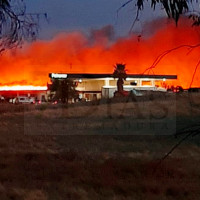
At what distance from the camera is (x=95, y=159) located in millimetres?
15891

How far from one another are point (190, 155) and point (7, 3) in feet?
36.2

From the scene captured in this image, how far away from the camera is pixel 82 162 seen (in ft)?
49.4

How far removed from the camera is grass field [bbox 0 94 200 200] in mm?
11523

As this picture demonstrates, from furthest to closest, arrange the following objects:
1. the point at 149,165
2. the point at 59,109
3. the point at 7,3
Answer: the point at 59,109 < the point at 149,165 < the point at 7,3

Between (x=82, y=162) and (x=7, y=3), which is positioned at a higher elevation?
(x=7, y=3)

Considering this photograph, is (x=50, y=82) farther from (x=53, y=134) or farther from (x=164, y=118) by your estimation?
(x=53, y=134)

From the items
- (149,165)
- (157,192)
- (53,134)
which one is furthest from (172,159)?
(53,134)

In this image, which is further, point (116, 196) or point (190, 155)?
point (190, 155)

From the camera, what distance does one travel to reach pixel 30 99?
58094mm

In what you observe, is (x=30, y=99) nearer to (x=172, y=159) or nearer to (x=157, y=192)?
(x=172, y=159)

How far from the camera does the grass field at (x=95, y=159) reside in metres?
11.5

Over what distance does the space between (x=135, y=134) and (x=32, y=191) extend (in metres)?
14.3

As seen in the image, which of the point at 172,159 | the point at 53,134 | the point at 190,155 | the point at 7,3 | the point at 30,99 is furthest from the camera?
the point at 30,99

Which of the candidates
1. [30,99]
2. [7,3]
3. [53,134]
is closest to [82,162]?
[7,3]
